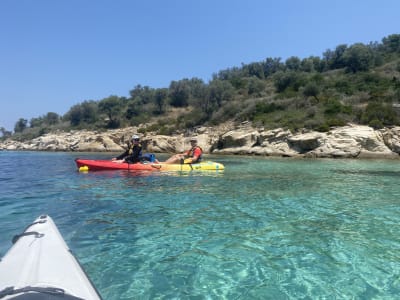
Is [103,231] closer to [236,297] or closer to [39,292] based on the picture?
[236,297]

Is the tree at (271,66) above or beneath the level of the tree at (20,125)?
above

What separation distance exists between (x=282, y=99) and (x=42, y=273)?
36.3 m

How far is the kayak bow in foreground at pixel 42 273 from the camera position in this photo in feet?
6.95

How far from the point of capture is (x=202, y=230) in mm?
5352

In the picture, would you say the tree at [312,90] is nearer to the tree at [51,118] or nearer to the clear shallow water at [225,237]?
the clear shallow water at [225,237]

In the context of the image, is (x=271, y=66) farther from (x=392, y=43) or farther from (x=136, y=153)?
(x=136, y=153)

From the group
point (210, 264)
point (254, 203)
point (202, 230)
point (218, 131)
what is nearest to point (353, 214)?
point (254, 203)

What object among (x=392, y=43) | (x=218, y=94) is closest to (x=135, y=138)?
(x=218, y=94)

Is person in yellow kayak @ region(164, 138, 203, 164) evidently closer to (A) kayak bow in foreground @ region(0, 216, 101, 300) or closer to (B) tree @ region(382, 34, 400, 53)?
(A) kayak bow in foreground @ region(0, 216, 101, 300)

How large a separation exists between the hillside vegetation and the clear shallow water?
20.4 m

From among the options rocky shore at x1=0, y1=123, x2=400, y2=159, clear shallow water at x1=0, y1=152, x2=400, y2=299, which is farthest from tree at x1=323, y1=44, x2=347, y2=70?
clear shallow water at x1=0, y1=152, x2=400, y2=299

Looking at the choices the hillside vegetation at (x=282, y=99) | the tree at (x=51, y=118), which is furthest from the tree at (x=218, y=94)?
the tree at (x=51, y=118)

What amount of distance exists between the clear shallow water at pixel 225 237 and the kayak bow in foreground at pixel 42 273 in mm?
678

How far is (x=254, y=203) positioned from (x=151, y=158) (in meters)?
8.29
